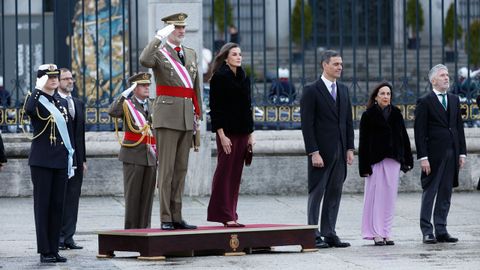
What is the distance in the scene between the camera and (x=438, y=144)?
1502 centimetres

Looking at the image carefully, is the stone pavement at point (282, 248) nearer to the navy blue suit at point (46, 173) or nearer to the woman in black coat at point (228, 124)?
the navy blue suit at point (46, 173)

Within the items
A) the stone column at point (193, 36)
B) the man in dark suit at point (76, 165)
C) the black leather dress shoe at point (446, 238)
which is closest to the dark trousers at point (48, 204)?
the man in dark suit at point (76, 165)

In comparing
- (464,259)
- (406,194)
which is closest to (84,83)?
(406,194)

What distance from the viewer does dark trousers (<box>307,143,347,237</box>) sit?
1457 centimetres

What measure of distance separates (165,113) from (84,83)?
605 cm

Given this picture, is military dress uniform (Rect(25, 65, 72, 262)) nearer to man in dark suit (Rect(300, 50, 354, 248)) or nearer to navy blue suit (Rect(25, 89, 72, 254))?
navy blue suit (Rect(25, 89, 72, 254))

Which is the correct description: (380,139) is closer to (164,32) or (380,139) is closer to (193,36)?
(164,32)

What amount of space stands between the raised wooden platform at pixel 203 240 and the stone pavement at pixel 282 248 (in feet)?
0.32

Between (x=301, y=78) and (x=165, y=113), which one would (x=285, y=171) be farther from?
(x=165, y=113)

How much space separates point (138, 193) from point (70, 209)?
0.64 metres

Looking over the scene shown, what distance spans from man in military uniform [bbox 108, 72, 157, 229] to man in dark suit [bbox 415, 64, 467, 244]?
99.5 inches

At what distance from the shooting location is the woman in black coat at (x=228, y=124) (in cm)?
1359

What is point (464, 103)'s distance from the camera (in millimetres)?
19781

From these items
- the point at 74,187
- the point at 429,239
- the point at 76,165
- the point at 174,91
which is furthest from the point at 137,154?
the point at 429,239
